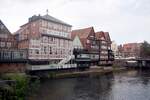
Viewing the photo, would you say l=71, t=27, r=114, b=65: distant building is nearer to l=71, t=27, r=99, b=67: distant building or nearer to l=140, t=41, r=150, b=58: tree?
l=71, t=27, r=99, b=67: distant building

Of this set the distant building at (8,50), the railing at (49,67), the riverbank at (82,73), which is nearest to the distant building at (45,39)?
the distant building at (8,50)

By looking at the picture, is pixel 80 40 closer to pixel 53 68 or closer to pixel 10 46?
pixel 53 68

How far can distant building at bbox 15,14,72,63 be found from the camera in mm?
53062

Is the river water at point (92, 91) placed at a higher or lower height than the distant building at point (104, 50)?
lower

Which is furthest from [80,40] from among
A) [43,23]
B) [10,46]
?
[10,46]

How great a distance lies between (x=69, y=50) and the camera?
63.1m

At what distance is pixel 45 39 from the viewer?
182 ft

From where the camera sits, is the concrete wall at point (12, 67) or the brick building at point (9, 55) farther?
the brick building at point (9, 55)

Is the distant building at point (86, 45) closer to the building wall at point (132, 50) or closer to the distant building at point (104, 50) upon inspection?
the distant building at point (104, 50)

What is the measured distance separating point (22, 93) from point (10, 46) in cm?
3676

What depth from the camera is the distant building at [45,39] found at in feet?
174

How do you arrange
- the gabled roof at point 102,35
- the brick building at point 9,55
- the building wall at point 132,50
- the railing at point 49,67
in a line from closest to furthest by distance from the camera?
the brick building at point 9,55 → the railing at point 49,67 → the gabled roof at point 102,35 → the building wall at point 132,50

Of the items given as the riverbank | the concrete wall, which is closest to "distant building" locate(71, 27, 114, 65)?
the riverbank

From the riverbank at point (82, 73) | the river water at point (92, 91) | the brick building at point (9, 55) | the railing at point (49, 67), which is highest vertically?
the brick building at point (9, 55)
